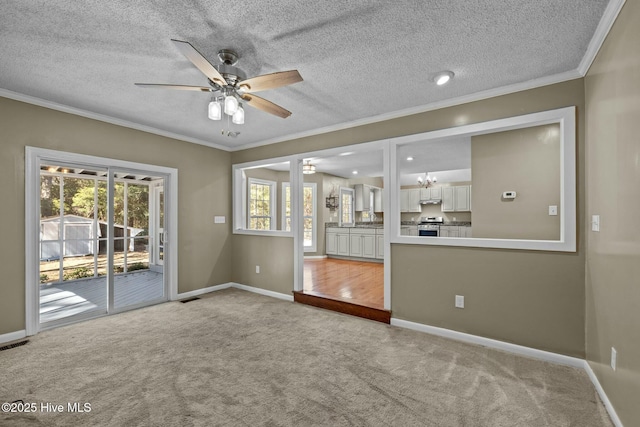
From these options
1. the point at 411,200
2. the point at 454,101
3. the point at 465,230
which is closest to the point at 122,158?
the point at 454,101

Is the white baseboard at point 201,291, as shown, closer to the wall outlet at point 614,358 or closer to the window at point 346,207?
the window at point 346,207

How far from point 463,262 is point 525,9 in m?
2.25

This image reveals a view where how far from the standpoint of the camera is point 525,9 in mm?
1806

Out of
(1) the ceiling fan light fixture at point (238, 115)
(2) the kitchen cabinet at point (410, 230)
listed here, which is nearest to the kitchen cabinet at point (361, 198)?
(2) the kitchen cabinet at point (410, 230)

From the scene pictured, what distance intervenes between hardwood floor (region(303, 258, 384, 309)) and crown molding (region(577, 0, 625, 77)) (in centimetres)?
310

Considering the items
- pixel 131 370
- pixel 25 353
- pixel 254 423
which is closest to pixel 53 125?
pixel 25 353

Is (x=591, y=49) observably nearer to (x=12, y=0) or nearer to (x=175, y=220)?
(x=12, y=0)

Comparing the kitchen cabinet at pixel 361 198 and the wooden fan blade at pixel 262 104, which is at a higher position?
the wooden fan blade at pixel 262 104

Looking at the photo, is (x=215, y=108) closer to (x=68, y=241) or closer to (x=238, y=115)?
(x=238, y=115)

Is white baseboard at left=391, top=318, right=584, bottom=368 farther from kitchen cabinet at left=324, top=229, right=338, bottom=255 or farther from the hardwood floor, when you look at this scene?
kitchen cabinet at left=324, top=229, right=338, bottom=255

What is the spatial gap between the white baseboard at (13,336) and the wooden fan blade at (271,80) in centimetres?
358

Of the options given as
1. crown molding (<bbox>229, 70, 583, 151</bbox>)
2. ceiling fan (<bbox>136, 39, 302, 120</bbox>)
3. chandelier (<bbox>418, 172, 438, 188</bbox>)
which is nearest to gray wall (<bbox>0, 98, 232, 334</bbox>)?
crown molding (<bbox>229, 70, 583, 151</bbox>)

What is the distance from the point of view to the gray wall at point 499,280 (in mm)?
2574

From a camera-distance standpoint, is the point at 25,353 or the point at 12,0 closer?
the point at 12,0
